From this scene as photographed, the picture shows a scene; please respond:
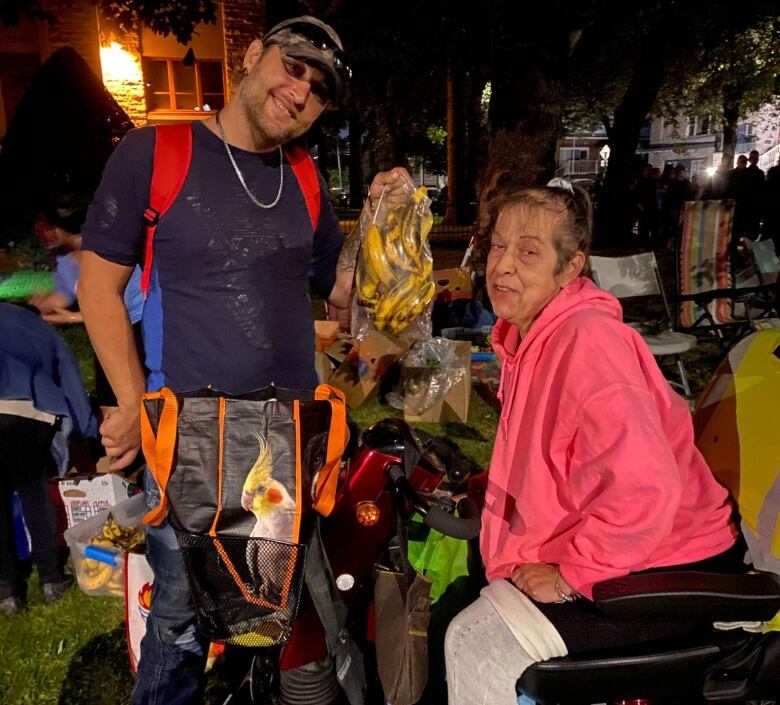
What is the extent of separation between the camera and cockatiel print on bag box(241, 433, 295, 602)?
5.49 ft

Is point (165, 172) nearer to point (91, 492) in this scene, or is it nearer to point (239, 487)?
point (239, 487)

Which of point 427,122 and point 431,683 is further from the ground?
point 427,122

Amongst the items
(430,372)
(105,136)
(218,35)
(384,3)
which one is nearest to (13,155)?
(105,136)

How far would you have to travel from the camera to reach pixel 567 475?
1.77m

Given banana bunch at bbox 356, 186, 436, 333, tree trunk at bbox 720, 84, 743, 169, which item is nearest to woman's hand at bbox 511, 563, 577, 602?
banana bunch at bbox 356, 186, 436, 333

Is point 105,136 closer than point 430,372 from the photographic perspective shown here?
→ No

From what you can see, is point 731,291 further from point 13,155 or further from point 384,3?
point 384,3

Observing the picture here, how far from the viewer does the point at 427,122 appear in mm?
34844

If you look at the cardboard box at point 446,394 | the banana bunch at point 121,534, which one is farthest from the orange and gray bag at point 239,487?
the cardboard box at point 446,394

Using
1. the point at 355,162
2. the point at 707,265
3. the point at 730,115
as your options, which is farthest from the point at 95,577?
the point at 730,115

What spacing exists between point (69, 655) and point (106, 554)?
1.48ft

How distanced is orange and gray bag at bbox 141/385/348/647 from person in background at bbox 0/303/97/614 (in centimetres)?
177

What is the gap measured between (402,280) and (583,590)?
1.04m

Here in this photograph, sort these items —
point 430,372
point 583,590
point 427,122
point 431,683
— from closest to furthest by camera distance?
point 583,590 → point 431,683 → point 430,372 → point 427,122
